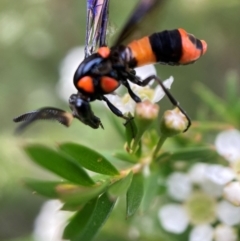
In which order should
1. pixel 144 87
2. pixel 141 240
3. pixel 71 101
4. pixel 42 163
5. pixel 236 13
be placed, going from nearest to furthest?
pixel 42 163 < pixel 71 101 < pixel 144 87 < pixel 141 240 < pixel 236 13

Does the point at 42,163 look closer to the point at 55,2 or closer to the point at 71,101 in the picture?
the point at 71,101

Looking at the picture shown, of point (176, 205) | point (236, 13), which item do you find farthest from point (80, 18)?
point (176, 205)

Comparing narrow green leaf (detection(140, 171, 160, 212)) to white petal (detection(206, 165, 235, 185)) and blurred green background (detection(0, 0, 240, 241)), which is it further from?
blurred green background (detection(0, 0, 240, 241))

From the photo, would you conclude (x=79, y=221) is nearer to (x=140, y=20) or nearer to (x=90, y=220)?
(x=90, y=220)

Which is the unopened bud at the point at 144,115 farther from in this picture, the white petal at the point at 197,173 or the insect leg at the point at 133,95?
the white petal at the point at 197,173

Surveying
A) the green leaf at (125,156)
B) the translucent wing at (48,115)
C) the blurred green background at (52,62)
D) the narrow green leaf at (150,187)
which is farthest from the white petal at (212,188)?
the blurred green background at (52,62)

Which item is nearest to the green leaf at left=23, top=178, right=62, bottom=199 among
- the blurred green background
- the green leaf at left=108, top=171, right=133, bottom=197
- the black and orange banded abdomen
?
the green leaf at left=108, top=171, right=133, bottom=197
